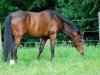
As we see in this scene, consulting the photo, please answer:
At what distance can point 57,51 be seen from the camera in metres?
12.5

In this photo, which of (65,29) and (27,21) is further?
(65,29)

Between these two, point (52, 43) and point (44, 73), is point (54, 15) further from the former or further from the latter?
point (44, 73)

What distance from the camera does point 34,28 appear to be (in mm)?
11062

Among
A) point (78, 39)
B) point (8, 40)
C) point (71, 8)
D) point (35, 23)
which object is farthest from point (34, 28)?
point (71, 8)

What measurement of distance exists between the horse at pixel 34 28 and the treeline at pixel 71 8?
200 inches

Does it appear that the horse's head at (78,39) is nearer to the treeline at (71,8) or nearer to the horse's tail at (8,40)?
the horse's tail at (8,40)

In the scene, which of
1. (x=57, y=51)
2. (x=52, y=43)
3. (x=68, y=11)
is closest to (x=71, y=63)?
(x=52, y=43)

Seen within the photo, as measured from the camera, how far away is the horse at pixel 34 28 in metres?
10.3

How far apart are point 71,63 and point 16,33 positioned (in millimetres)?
1990

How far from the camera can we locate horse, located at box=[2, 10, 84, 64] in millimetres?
10336

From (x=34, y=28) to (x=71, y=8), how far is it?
896 centimetres

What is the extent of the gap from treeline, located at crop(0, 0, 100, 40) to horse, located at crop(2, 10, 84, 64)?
5.09 meters

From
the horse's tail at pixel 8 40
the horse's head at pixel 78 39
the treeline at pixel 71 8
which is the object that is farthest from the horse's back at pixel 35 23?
the treeline at pixel 71 8

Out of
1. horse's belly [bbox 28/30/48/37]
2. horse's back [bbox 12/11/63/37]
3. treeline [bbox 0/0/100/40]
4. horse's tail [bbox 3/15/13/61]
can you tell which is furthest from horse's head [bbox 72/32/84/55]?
treeline [bbox 0/0/100/40]
